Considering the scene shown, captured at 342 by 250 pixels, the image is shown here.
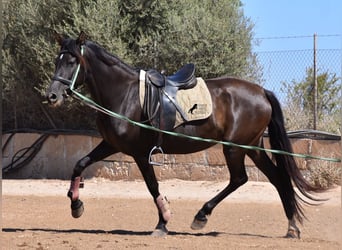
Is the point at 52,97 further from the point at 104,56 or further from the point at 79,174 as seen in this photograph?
the point at 79,174

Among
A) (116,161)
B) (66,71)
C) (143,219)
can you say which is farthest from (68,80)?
(116,161)

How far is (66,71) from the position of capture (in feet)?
24.7

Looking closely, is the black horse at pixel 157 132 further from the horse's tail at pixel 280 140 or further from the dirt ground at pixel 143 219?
the dirt ground at pixel 143 219

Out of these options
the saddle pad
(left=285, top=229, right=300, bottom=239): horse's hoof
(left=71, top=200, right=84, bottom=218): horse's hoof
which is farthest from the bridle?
(left=285, top=229, right=300, bottom=239): horse's hoof

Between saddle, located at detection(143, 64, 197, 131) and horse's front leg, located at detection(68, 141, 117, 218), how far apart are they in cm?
69

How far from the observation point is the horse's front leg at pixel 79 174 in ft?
25.9

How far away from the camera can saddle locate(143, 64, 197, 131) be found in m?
7.79

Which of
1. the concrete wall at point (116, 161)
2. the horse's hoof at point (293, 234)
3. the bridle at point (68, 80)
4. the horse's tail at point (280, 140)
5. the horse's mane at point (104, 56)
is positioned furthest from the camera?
the concrete wall at point (116, 161)

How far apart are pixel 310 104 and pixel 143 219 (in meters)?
5.32

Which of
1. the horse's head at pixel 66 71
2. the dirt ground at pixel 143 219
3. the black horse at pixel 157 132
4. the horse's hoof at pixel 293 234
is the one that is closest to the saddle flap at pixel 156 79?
the black horse at pixel 157 132

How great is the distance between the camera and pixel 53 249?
6.64 meters

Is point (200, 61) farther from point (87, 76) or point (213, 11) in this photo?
point (87, 76)

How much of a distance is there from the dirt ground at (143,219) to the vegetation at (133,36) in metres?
2.27

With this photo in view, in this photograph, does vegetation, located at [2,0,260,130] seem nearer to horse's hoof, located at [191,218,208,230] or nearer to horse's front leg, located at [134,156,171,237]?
horse's front leg, located at [134,156,171,237]
